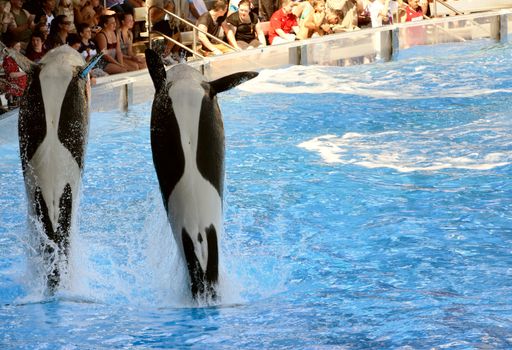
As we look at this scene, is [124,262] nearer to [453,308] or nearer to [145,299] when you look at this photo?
[145,299]

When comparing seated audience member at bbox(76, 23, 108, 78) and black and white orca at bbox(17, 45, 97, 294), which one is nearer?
black and white orca at bbox(17, 45, 97, 294)

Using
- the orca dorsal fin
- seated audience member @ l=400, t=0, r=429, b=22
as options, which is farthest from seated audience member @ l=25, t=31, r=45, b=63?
seated audience member @ l=400, t=0, r=429, b=22

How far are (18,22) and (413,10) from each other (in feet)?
29.5

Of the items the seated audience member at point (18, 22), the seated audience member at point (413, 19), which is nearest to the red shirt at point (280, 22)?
the seated audience member at point (413, 19)

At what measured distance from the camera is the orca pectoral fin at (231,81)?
4379 millimetres

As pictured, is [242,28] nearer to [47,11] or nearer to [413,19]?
[413,19]

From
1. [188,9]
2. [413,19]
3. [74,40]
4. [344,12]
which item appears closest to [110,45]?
[74,40]

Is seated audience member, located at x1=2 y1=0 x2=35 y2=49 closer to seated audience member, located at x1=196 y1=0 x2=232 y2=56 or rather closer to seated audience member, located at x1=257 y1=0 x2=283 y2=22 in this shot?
seated audience member, located at x1=196 y1=0 x2=232 y2=56

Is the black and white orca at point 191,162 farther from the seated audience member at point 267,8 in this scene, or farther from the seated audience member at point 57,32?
the seated audience member at point 267,8

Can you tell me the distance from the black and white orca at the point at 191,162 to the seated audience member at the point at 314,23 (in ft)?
39.1

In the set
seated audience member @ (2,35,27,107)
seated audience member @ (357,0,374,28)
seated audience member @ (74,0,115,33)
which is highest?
seated audience member @ (74,0,115,33)

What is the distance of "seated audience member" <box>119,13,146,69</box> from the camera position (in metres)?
12.6

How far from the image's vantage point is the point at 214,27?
1505cm

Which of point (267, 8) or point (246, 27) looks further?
point (267, 8)
